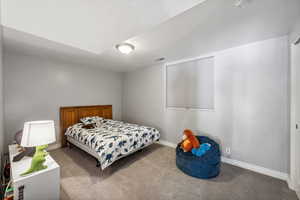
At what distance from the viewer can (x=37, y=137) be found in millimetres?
1213

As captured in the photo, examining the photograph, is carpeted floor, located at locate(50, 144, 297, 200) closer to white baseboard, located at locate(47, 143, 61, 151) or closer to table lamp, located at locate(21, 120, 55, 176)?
Result: table lamp, located at locate(21, 120, 55, 176)

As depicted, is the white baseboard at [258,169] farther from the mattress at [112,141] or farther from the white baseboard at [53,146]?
the white baseboard at [53,146]

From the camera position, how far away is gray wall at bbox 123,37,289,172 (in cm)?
192

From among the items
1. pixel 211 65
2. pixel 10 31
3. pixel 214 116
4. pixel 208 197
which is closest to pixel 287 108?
pixel 214 116

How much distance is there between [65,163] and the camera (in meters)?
2.35

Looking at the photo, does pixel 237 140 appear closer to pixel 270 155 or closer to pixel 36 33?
pixel 270 155

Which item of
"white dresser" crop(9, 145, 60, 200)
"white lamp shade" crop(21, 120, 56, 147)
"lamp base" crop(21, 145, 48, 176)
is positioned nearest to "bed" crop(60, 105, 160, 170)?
"white dresser" crop(9, 145, 60, 200)

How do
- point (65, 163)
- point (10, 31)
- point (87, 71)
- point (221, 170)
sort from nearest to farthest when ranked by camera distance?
point (10, 31)
point (221, 170)
point (65, 163)
point (87, 71)

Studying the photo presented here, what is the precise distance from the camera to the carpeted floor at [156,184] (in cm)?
158

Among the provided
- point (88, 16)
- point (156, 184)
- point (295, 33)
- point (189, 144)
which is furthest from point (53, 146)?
point (295, 33)

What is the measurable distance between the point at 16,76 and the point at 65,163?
2198 mm

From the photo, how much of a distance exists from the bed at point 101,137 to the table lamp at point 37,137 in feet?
2.67

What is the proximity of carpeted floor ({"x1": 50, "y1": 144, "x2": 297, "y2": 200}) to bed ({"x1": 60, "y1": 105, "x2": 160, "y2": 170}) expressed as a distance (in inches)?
9.8

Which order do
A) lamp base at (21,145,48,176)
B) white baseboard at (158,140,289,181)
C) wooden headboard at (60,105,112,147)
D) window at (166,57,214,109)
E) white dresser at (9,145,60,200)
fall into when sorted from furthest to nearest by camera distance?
wooden headboard at (60,105,112,147)
window at (166,57,214,109)
white baseboard at (158,140,289,181)
lamp base at (21,145,48,176)
white dresser at (9,145,60,200)
